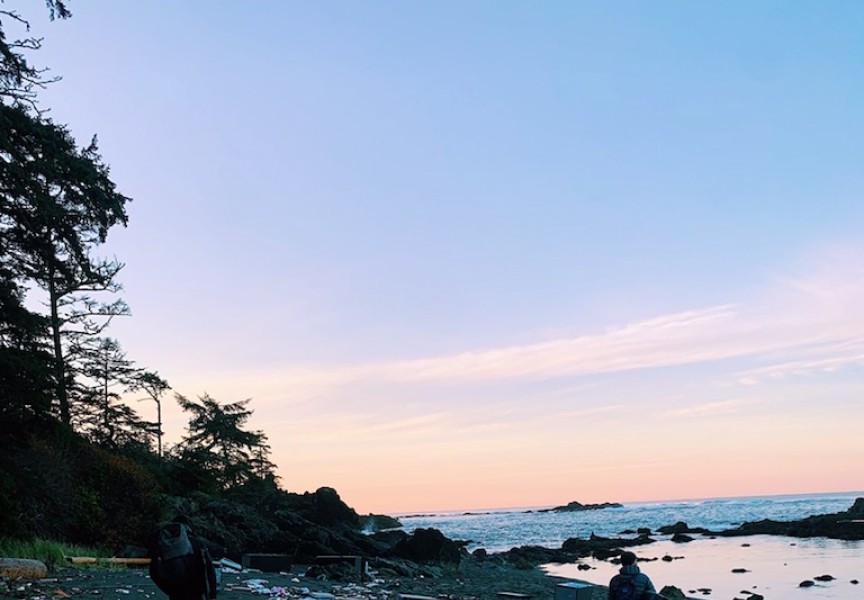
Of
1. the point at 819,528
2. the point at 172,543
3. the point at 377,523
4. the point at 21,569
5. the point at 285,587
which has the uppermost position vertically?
the point at 172,543

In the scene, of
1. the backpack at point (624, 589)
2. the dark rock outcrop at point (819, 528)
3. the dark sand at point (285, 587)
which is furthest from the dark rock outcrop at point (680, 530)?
the backpack at point (624, 589)

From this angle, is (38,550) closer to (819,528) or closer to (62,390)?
(62,390)

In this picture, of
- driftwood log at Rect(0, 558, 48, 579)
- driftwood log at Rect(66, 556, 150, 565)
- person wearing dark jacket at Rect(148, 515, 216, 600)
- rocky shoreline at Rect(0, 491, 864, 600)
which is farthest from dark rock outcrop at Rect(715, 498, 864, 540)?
person wearing dark jacket at Rect(148, 515, 216, 600)

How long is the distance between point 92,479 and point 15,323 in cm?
652

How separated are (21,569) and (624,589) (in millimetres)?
10718

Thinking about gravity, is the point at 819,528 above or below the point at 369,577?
below

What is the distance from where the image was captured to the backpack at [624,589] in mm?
12523

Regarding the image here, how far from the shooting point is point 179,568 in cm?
943

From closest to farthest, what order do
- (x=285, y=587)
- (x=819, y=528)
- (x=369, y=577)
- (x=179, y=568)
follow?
(x=179, y=568), (x=285, y=587), (x=369, y=577), (x=819, y=528)

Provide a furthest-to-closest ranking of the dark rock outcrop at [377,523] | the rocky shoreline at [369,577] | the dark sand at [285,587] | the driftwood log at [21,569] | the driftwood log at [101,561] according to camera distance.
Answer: the dark rock outcrop at [377,523] → the driftwood log at [101,561] → the rocky shoreline at [369,577] → the driftwood log at [21,569] → the dark sand at [285,587]

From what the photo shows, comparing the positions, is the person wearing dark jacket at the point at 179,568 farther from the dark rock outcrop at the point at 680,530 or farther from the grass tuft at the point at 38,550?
the dark rock outcrop at the point at 680,530

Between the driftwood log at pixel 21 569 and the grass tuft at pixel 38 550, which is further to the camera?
the grass tuft at pixel 38 550

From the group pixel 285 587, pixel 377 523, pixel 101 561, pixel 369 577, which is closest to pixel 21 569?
pixel 101 561

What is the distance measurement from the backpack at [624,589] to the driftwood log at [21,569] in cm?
1048
